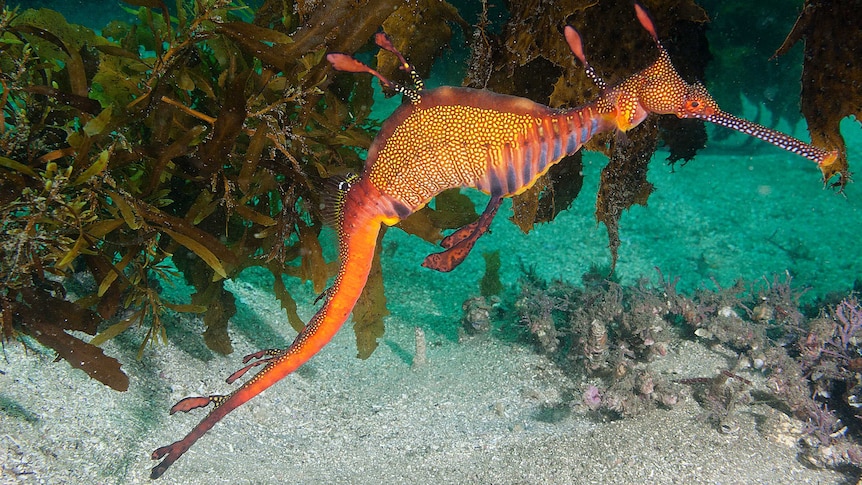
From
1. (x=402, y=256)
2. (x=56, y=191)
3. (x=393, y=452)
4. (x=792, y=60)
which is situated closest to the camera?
(x=56, y=191)

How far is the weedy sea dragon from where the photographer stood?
2.01m

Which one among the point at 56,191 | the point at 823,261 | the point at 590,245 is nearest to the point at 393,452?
the point at 56,191

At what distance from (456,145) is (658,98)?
0.90m

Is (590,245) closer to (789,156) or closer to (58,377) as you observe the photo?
(58,377)

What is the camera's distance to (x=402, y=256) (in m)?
8.36

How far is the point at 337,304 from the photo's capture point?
92.2 inches

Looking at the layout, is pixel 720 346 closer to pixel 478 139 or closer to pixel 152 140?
pixel 478 139

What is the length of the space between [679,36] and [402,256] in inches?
220

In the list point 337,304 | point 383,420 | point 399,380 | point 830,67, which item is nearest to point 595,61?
point 830,67

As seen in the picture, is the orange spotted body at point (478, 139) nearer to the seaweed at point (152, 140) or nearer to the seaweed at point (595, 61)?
the seaweed at point (152, 140)

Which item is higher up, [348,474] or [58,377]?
[348,474]

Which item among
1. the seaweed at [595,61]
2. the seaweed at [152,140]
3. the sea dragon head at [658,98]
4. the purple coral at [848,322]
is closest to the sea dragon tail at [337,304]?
the seaweed at [152,140]

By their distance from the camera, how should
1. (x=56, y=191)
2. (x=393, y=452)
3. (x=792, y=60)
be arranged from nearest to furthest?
(x=56, y=191), (x=393, y=452), (x=792, y=60)

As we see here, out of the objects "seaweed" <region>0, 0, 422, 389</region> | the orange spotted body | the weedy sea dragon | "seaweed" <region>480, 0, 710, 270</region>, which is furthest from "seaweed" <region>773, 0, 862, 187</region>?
"seaweed" <region>0, 0, 422, 389</region>
